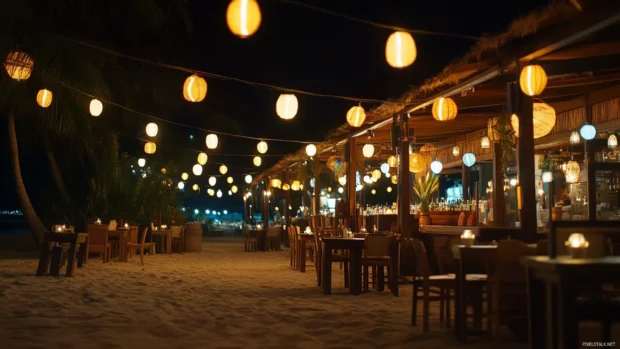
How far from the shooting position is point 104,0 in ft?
55.4

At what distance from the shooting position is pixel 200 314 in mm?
8266

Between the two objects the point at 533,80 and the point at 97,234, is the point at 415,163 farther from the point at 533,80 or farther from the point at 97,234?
the point at 533,80

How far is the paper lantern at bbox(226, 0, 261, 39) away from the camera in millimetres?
7625

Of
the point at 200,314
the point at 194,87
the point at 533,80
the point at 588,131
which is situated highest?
the point at 194,87

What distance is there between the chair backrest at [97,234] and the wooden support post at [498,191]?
8.43 m

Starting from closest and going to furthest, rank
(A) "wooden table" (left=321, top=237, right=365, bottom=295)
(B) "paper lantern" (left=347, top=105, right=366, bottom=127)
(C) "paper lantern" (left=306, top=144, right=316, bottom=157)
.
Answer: (A) "wooden table" (left=321, top=237, right=365, bottom=295), (B) "paper lantern" (left=347, top=105, right=366, bottom=127), (C) "paper lantern" (left=306, top=144, right=316, bottom=157)

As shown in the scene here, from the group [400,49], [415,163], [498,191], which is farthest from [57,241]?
[498,191]

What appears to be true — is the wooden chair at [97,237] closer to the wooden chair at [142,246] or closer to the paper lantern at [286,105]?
the wooden chair at [142,246]

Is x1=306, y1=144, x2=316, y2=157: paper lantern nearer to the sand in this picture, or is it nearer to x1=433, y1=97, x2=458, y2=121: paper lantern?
the sand

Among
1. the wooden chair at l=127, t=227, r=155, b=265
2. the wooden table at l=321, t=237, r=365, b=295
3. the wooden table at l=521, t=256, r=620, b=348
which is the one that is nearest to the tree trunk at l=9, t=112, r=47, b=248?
the wooden chair at l=127, t=227, r=155, b=265

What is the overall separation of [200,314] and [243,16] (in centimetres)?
348

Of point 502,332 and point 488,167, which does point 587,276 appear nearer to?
point 502,332

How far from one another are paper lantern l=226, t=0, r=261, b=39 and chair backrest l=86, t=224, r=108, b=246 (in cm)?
907

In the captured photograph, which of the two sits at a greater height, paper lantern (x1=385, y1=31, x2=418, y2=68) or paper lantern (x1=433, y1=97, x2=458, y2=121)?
paper lantern (x1=385, y1=31, x2=418, y2=68)
